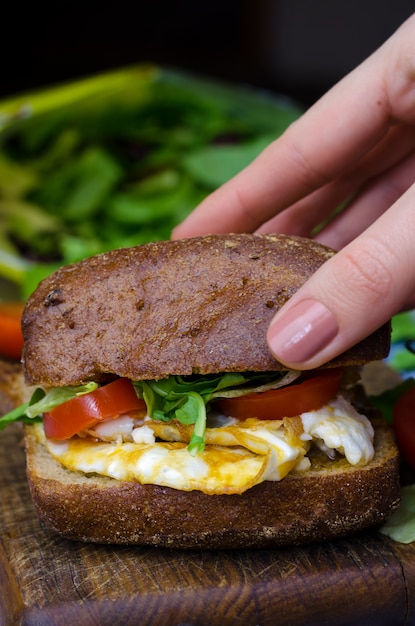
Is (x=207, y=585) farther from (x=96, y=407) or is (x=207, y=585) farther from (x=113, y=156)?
(x=113, y=156)

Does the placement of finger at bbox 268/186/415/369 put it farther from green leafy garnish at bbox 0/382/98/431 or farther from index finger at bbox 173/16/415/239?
index finger at bbox 173/16/415/239

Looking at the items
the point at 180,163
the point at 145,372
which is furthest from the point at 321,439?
the point at 180,163

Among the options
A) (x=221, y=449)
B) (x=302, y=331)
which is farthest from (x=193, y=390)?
(x=302, y=331)

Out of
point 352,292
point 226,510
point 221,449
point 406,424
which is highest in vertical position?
point 352,292

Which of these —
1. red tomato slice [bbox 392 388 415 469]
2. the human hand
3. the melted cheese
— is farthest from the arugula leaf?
red tomato slice [bbox 392 388 415 469]

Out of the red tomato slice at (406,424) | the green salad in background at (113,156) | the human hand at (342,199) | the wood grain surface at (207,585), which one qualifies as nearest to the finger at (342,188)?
the human hand at (342,199)

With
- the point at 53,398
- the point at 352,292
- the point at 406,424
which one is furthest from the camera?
the point at 406,424

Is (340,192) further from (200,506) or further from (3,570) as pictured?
(3,570)
